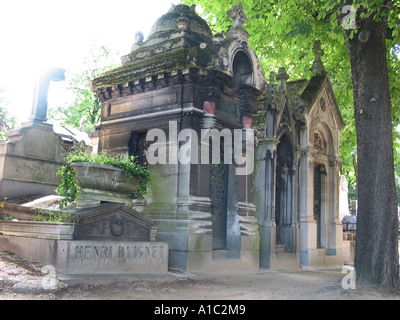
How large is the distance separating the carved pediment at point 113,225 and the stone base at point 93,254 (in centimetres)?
24

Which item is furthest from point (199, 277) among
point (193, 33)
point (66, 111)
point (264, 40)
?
point (66, 111)

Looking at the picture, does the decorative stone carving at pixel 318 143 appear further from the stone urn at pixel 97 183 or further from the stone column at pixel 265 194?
the stone urn at pixel 97 183

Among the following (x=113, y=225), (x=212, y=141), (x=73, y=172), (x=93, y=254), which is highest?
(x=212, y=141)

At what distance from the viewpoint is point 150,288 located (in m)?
7.28

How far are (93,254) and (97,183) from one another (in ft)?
4.61

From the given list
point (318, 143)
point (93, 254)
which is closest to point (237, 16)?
point (318, 143)

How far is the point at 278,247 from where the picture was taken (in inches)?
516

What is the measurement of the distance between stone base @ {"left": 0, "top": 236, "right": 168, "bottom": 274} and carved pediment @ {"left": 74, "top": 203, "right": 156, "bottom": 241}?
244 millimetres

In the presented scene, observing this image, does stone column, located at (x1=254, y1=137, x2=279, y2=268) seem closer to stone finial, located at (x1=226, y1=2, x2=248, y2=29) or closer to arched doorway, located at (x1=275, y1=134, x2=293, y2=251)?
arched doorway, located at (x1=275, y1=134, x2=293, y2=251)

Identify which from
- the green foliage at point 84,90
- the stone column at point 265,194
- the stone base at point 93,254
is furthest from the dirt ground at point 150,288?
the green foliage at point 84,90

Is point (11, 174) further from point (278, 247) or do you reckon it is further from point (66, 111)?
point (66, 111)

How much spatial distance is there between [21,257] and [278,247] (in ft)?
24.8

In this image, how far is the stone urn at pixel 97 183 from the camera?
27.3 ft

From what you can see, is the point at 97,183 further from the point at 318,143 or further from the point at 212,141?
the point at 318,143
